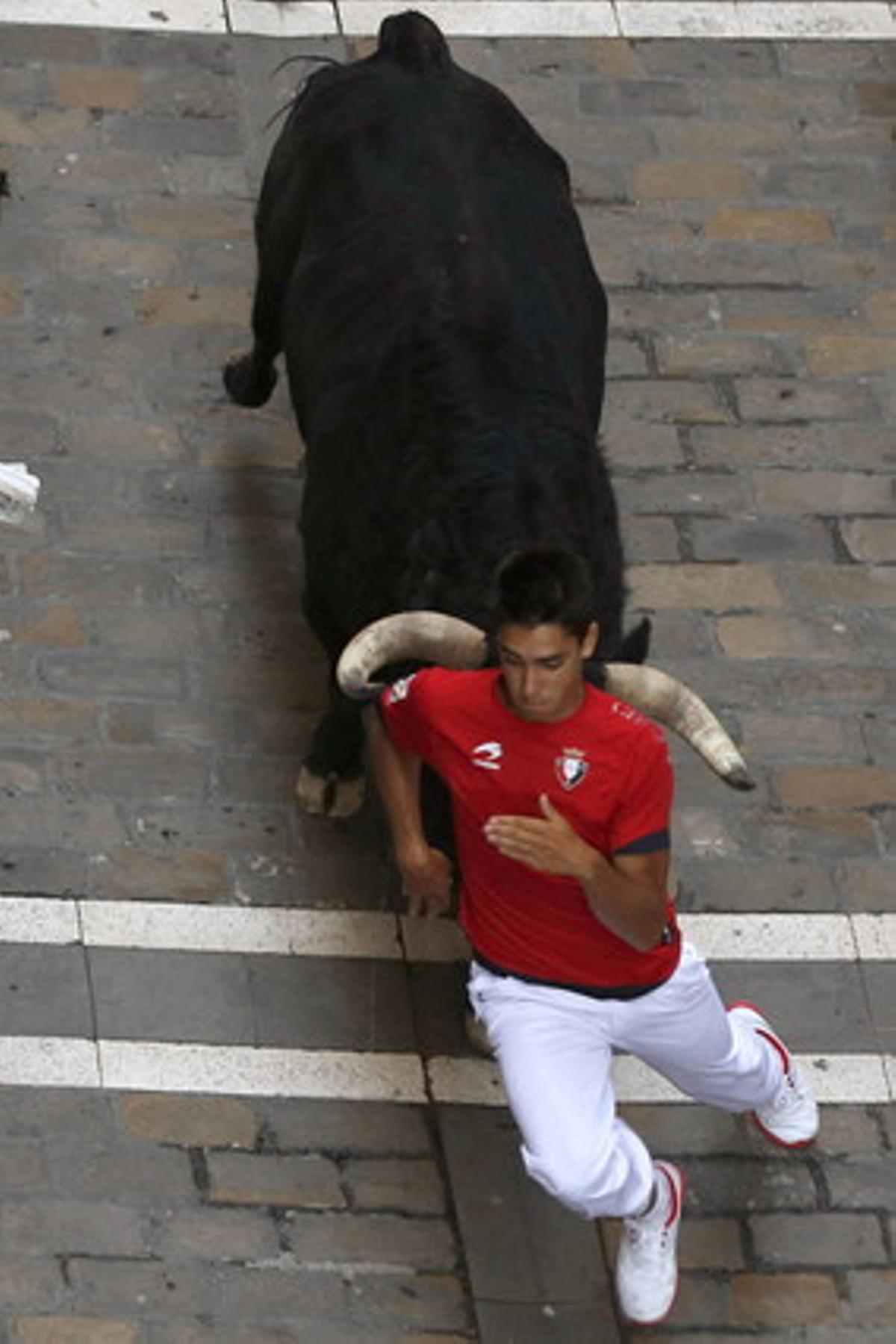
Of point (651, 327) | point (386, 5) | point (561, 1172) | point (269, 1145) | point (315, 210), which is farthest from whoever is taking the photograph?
point (386, 5)

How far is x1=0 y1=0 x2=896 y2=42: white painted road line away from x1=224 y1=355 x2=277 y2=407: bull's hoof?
197 centimetres

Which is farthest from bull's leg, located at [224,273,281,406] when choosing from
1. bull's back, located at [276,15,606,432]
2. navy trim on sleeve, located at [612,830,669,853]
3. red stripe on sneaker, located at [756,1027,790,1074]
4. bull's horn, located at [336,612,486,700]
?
navy trim on sleeve, located at [612,830,669,853]

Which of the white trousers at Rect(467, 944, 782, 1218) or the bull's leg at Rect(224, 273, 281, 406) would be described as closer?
the white trousers at Rect(467, 944, 782, 1218)

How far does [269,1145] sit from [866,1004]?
6.15 feet

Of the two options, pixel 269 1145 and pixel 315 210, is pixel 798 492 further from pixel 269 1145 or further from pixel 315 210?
pixel 269 1145

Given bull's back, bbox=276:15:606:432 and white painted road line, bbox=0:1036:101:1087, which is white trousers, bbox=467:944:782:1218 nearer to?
white painted road line, bbox=0:1036:101:1087

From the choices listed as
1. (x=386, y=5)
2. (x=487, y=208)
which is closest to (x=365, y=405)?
(x=487, y=208)

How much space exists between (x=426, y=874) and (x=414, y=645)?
0.59m

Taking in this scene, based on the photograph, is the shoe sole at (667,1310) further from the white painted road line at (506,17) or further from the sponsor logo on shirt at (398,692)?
the white painted road line at (506,17)

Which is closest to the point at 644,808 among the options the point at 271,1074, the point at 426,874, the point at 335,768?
the point at 426,874

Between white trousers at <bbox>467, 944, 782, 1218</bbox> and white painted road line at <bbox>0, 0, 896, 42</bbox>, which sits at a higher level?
white painted road line at <bbox>0, 0, 896, 42</bbox>

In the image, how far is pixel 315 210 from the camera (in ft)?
35.5

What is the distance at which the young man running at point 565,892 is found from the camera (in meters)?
8.50

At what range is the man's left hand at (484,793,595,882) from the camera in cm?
846
